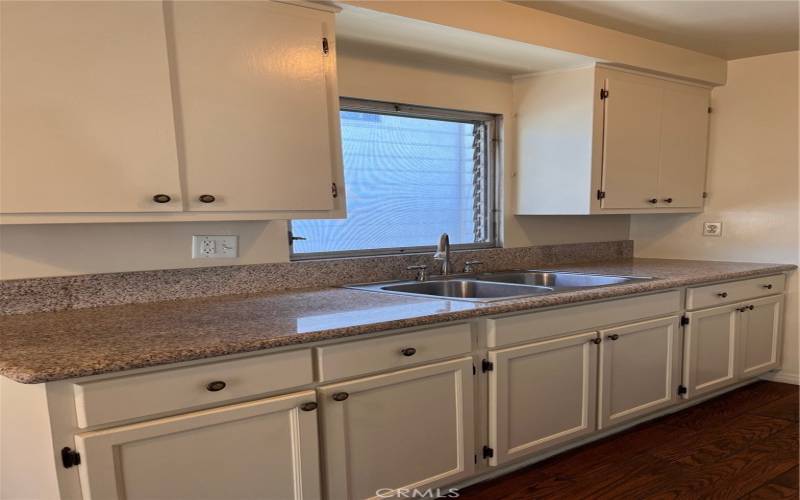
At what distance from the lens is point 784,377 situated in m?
3.22

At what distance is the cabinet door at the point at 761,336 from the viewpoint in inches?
115

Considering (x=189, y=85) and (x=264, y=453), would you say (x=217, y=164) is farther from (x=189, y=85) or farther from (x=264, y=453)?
(x=264, y=453)

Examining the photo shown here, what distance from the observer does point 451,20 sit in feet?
6.78

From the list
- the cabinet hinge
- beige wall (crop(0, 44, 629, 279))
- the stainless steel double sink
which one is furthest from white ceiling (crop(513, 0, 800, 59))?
the cabinet hinge

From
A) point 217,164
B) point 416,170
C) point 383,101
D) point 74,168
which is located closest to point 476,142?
point 416,170

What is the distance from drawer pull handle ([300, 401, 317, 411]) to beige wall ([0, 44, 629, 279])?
85 cm

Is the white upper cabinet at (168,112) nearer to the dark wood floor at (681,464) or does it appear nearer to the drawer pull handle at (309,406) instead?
the drawer pull handle at (309,406)

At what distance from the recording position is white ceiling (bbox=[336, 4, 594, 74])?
2.00m

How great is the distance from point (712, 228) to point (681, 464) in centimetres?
177

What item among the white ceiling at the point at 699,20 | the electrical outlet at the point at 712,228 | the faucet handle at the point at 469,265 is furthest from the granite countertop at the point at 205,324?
the electrical outlet at the point at 712,228

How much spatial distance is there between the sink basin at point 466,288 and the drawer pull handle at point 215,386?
1.06 metres

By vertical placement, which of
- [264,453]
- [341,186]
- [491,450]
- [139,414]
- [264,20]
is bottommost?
[491,450]

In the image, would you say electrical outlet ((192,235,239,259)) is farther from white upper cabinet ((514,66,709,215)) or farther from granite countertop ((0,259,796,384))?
white upper cabinet ((514,66,709,215))

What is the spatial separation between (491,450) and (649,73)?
7.33 feet
